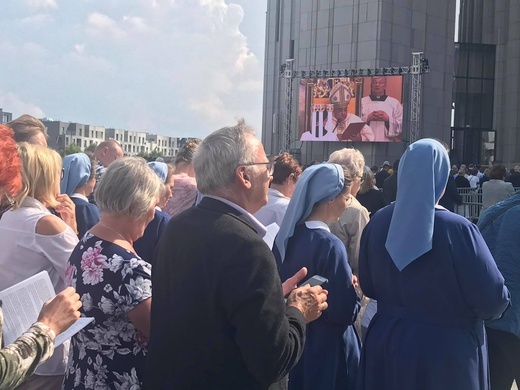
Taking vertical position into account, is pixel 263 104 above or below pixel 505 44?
below

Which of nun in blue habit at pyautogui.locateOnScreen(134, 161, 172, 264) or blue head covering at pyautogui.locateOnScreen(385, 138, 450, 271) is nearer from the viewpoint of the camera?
blue head covering at pyautogui.locateOnScreen(385, 138, 450, 271)

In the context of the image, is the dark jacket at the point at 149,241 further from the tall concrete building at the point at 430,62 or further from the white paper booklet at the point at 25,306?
the tall concrete building at the point at 430,62

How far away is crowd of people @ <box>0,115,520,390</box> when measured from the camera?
7.46 ft

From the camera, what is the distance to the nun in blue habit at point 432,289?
9.91 ft

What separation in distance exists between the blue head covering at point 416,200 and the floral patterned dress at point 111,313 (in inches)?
48.5

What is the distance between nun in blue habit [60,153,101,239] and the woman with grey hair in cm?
210

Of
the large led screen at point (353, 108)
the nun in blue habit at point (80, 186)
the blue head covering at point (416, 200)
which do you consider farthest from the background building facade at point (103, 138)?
the blue head covering at point (416, 200)

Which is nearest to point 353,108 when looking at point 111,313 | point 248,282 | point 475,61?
point 475,61

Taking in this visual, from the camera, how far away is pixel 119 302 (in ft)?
9.00

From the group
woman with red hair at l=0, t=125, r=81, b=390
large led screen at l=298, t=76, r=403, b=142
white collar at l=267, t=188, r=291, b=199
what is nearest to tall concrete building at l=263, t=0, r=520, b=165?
large led screen at l=298, t=76, r=403, b=142

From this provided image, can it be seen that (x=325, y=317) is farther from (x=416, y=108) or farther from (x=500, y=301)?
(x=416, y=108)

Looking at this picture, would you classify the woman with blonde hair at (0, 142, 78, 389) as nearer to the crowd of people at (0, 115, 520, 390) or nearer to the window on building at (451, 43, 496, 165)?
the crowd of people at (0, 115, 520, 390)

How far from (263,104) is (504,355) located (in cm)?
4512

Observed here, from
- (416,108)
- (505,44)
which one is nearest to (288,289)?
(416,108)
